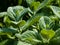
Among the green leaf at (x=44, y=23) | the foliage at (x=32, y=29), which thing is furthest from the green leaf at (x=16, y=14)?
the green leaf at (x=44, y=23)

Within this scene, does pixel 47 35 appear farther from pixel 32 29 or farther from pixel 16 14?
pixel 16 14

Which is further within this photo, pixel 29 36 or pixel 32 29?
pixel 32 29

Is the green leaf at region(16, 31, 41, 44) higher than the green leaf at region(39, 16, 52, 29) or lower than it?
lower

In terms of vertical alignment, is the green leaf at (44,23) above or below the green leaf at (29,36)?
above

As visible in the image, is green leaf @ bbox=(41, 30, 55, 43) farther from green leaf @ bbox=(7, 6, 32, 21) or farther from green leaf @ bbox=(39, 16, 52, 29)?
green leaf @ bbox=(7, 6, 32, 21)

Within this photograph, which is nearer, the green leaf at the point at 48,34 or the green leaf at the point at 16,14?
the green leaf at the point at 48,34

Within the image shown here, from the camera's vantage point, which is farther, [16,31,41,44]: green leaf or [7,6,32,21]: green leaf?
[7,6,32,21]: green leaf

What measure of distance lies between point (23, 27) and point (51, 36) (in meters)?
0.20

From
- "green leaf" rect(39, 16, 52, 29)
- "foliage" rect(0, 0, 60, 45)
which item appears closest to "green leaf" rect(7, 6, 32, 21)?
"foliage" rect(0, 0, 60, 45)

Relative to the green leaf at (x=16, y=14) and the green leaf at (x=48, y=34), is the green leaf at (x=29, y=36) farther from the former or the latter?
the green leaf at (x=16, y=14)

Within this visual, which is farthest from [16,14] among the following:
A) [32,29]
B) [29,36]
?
[29,36]

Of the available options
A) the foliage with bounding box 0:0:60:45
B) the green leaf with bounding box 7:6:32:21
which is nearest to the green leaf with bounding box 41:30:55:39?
the foliage with bounding box 0:0:60:45

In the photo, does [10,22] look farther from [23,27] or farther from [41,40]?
[41,40]

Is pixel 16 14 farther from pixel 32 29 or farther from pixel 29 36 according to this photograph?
pixel 29 36
